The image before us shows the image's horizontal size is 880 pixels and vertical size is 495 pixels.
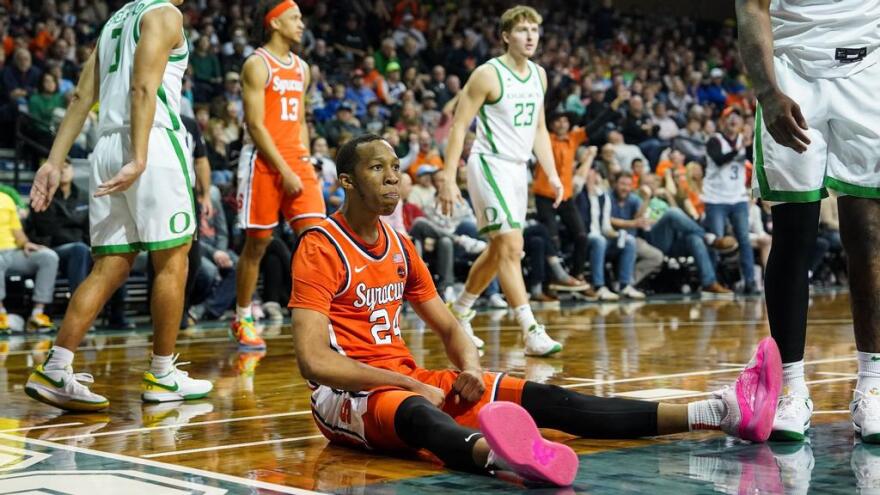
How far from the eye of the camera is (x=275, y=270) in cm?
1054

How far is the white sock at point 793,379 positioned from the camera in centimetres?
399

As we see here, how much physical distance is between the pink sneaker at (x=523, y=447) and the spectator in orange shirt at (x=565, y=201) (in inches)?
375

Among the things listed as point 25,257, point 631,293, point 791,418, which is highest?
point 25,257

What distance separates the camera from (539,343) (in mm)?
6957

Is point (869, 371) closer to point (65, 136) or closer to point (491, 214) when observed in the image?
point (65, 136)

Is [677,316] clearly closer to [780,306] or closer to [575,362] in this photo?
[575,362]

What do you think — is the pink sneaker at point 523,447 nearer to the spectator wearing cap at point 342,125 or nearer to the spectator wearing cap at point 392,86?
the spectator wearing cap at point 342,125

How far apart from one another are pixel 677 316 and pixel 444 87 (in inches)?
286

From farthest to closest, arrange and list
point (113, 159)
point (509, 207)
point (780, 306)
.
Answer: point (509, 207) → point (113, 159) → point (780, 306)

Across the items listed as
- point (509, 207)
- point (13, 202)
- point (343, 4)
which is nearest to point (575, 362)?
point (509, 207)

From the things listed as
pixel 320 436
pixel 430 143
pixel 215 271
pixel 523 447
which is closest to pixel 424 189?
pixel 430 143

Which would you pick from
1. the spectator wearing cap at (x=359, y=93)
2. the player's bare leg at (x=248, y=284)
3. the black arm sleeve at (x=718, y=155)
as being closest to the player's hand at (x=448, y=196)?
the player's bare leg at (x=248, y=284)

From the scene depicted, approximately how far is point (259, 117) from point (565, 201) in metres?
6.24

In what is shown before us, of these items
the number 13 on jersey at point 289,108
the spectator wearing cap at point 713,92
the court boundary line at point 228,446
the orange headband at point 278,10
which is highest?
the spectator wearing cap at point 713,92
